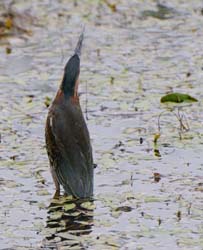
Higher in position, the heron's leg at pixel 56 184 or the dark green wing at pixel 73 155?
the dark green wing at pixel 73 155

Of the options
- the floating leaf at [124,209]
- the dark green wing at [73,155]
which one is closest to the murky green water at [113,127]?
the floating leaf at [124,209]

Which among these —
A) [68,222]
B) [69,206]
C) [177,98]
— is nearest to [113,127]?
[177,98]

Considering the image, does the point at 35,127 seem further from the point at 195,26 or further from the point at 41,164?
the point at 195,26

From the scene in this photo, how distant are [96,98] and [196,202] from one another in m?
3.15

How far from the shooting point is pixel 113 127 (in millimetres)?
9820

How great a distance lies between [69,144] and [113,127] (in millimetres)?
1955

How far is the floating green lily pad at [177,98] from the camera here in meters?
10.4

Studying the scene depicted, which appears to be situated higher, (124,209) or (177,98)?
(177,98)

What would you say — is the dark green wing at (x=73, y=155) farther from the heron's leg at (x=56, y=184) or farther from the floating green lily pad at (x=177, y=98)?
the floating green lily pad at (x=177, y=98)

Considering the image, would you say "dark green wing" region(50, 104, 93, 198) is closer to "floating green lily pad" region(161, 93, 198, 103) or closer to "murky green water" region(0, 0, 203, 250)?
"murky green water" region(0, 0, 203, 250)

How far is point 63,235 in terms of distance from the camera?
7211mm

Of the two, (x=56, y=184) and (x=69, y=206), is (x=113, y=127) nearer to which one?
(x=56, y=184)

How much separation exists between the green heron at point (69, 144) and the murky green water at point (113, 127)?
0.54 feet

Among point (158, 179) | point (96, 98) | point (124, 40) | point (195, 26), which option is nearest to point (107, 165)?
point (158, 179)
